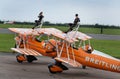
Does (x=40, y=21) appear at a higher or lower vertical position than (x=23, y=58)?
higher

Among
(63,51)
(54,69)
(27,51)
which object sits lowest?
(54,69)

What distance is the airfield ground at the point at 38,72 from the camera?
68.6 ft

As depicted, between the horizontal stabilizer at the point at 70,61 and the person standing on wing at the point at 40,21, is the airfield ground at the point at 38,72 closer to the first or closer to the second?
the horizontal stabilizer at the point at 70,61

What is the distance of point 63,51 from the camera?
76.4ft

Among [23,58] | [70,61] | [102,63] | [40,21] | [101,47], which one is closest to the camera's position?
[102,63]

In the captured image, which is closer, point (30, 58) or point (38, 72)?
point (38, 72)

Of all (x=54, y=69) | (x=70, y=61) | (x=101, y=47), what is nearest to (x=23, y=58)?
(x=54, y=69)

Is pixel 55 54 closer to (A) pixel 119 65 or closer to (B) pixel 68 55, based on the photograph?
(B) pixel 68 55

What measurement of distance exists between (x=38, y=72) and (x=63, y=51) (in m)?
1.91

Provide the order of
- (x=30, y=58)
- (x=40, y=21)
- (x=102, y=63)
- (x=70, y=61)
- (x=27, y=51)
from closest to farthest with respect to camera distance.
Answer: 1. (x=102, y=63)
2. (x=70, y=61)
3. (x=27, y=51)
4. (x=30, y=58)
5. (x=40, y=21)

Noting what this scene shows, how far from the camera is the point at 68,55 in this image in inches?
898

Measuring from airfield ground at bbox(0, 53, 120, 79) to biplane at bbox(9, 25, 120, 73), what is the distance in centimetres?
57

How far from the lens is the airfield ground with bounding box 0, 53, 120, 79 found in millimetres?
20902

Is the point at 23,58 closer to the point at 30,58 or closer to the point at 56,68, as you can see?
the point at 30,58
